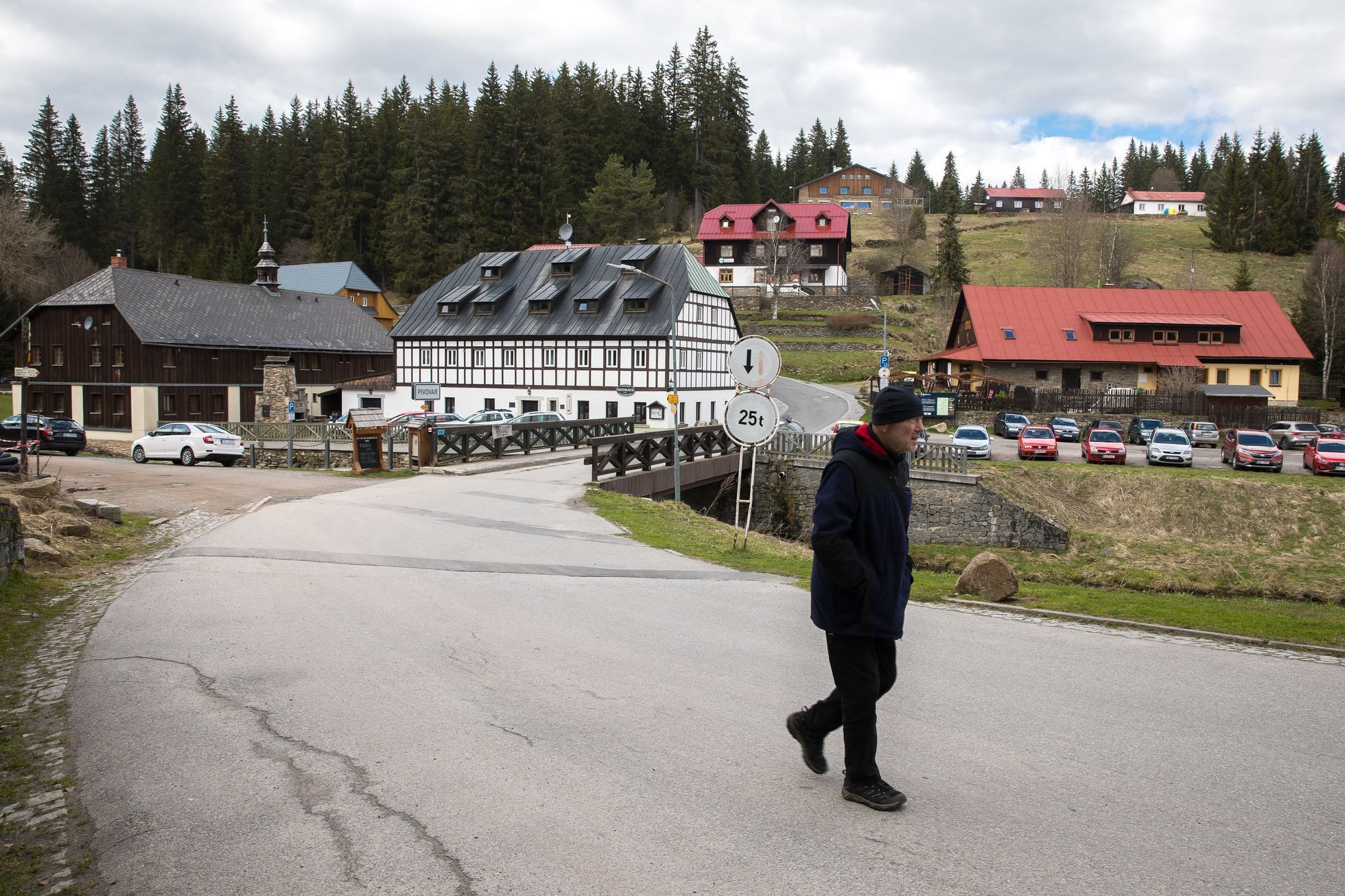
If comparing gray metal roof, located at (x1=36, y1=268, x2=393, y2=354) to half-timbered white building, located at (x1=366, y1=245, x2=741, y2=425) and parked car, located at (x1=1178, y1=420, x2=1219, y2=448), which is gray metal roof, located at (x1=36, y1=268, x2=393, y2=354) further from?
parked car, located at (x1=1178, y1=420, x2=1219, y2=448)

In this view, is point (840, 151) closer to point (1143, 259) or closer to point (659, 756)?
point (1143, 259)

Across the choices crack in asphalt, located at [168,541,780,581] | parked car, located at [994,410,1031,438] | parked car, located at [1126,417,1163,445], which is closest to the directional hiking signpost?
crack in asphalt, located at [168,541,780,581]

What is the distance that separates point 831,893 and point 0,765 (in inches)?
190

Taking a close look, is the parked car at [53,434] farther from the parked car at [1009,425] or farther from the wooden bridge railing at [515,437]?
the parked car at [1009,425]

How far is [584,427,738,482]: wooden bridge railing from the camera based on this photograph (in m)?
24.0

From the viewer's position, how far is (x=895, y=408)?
15.2ft

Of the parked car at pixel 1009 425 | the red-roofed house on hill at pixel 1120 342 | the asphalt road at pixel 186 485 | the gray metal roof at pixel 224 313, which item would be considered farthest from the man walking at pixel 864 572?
the gray metal roof at pixel 224 313

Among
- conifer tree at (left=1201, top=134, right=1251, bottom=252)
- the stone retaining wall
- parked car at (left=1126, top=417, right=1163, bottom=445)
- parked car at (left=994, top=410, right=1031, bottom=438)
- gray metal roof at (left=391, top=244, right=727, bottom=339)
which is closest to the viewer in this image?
the stone retaining wall

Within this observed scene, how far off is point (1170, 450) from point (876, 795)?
3383 cm

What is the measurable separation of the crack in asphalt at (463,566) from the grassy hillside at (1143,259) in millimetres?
72768

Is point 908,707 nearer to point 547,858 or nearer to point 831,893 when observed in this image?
point 831,893

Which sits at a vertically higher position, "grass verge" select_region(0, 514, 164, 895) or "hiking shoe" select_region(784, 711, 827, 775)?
"hiking shoe" select_region(784, 711, 827, 775)

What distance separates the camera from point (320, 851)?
13.6ft

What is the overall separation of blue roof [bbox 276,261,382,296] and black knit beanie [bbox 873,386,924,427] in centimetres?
8711
